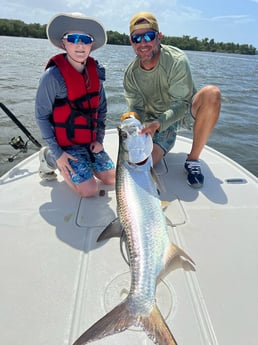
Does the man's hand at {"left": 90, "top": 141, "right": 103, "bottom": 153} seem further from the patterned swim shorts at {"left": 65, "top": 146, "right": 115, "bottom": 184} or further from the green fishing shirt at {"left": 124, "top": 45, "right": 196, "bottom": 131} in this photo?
the green fishing shirt at {"left": 124, "top": 45, "right": 196, "bottom": 131}

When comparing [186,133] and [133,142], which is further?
[186,133]

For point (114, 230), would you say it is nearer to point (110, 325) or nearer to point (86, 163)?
point (110, 325)

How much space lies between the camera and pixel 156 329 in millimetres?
1613

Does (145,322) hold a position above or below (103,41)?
below

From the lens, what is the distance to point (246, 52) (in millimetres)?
75375

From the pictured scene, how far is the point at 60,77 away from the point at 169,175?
1576mm

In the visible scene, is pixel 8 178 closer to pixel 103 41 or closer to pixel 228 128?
pixel 103 41

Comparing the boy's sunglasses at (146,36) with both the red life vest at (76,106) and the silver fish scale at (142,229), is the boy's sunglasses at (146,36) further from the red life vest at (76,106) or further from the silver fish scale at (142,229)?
the silver fish scale at (142,229)

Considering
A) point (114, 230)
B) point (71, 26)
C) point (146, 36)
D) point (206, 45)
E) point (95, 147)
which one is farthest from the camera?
point (206, 45)

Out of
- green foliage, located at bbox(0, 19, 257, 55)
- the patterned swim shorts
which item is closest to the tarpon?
the patterned swim shorts

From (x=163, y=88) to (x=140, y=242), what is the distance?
244cm

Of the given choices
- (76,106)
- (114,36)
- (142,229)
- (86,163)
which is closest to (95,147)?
(86,163)

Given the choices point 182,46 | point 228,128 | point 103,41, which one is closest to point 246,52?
point 182,46

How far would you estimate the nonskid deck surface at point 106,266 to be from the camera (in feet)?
6.31
